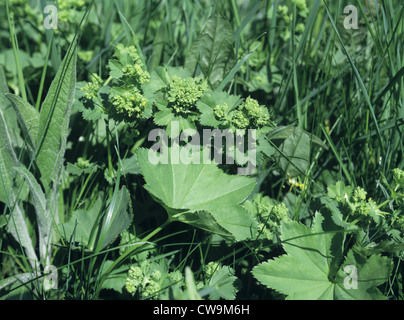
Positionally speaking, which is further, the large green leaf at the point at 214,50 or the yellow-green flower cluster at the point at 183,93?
the large green leaf at the point at 214,50

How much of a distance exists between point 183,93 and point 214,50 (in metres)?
0.49

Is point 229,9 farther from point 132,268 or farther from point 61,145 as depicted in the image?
point 132,268

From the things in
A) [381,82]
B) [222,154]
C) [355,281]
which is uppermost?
[381,82]

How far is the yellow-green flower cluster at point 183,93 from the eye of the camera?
1816 mm

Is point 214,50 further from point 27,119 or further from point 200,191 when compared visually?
point 27,119

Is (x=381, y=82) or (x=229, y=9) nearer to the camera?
(x=381, y=82)

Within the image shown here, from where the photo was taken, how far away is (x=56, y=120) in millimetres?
1818

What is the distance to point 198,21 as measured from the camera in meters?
2.73

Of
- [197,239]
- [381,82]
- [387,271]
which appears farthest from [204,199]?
[381,82]

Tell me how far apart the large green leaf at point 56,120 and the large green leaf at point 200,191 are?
37 centimetres

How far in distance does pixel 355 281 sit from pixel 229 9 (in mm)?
1739

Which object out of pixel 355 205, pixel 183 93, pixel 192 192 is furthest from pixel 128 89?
pixel 355 205

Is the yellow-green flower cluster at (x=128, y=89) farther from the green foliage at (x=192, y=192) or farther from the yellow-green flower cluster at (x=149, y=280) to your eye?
the yellow-green flower cluster at (x=149, y=280)

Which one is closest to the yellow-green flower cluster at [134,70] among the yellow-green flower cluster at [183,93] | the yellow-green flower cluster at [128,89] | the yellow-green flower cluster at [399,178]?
the yellow-green flower cluster at [128,89]
